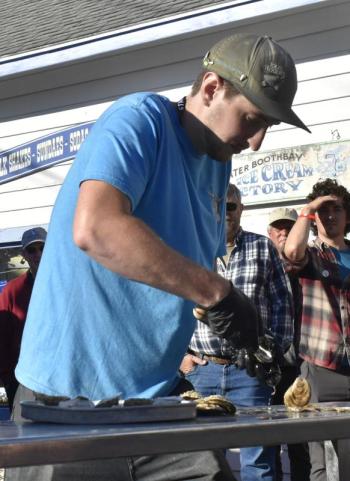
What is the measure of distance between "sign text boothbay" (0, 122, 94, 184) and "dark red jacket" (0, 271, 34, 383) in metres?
1.80

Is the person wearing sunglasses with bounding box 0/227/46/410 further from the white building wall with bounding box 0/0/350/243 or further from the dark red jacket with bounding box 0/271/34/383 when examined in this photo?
the white building wall with bounding box 0/0/350/243

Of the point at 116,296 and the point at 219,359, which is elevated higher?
the point at 116,296

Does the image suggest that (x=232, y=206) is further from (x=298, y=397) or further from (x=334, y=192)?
(x=298, y=397)

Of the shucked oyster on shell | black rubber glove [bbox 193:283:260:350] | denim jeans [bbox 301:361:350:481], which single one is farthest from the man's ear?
denim jeans [bbox 301:361:350:481]

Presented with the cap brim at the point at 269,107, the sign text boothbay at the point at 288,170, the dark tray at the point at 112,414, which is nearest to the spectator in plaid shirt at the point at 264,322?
the sign text boothbay at the point at 288,170

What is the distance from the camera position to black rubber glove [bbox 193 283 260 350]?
7.54 feet

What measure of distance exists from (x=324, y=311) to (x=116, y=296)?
3.34m

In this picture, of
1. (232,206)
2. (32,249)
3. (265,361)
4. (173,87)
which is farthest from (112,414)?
(173,87)

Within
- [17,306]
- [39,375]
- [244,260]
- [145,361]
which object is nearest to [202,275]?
[145,361]

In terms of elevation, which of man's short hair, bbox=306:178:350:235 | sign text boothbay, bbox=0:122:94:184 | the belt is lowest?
the belt

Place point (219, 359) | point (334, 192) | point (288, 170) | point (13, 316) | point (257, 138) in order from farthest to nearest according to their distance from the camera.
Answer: point (288, 170) → point (13, 316) → point (334, 192) → point (219, 359) → point (257, 138)

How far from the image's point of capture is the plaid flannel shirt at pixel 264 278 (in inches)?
219

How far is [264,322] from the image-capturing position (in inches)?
210

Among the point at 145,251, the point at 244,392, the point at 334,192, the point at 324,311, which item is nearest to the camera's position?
the point at 145,251
